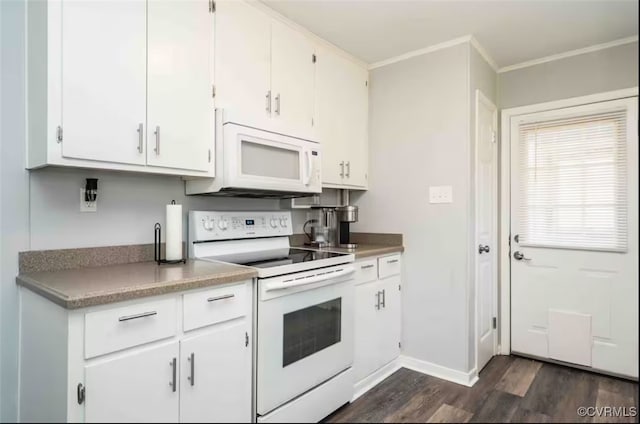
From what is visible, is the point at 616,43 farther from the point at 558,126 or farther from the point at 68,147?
the point at 68,147

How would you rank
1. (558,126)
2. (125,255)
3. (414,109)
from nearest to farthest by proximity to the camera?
(558,126) → (125,255) → (414,109)

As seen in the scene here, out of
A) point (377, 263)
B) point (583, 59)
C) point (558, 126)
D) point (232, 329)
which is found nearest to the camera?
point (558, 126)

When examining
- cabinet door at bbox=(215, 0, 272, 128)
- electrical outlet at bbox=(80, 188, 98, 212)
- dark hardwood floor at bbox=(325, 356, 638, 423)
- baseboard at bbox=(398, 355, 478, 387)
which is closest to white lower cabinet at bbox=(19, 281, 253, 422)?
electrical outlet at bbox=(80, 188, 98, 212)

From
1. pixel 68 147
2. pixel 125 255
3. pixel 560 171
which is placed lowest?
pixel 125 255

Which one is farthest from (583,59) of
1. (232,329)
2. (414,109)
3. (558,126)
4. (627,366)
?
(232,329)

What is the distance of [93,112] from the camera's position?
1358 mm

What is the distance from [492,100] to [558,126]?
164 cm

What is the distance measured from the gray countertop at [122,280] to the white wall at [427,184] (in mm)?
1351

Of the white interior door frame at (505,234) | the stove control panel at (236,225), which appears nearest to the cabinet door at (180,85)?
the stove control panel at (236,225)

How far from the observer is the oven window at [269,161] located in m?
1.82

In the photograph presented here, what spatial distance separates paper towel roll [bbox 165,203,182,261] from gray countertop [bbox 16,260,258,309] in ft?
0.27

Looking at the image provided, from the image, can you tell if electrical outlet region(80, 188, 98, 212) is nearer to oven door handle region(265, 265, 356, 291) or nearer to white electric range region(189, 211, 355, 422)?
white electric range region(189, 211, 355, 422)

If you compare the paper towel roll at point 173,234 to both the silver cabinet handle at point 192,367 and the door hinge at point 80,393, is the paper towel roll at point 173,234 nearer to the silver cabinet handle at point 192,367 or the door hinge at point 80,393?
the silver cabinet handle at point 192,367

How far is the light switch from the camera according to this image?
2326 millimetres
